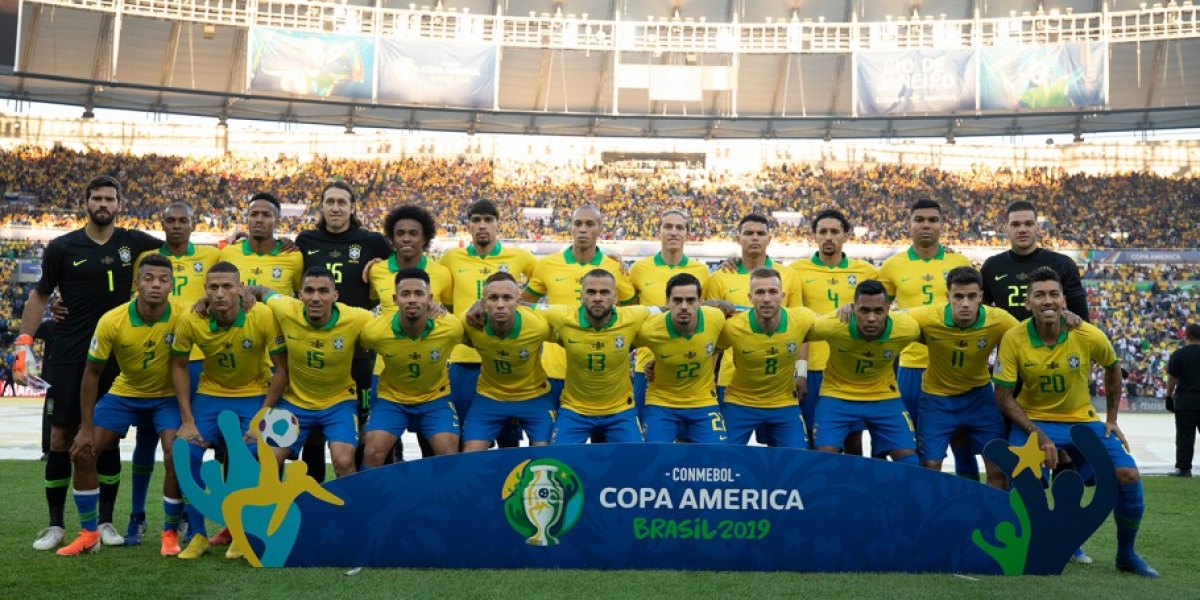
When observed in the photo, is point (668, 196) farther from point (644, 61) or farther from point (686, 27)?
point (686, 27)

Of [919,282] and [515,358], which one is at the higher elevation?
[919,282]

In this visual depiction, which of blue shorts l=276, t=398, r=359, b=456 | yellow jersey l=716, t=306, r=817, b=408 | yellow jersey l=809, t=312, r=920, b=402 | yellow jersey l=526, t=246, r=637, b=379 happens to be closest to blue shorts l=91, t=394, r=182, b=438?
blue shorts l=276, t=398, r=359, b=456

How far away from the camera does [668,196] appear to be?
34.7 meters

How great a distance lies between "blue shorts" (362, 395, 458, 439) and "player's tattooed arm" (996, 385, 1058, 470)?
3.70 metres

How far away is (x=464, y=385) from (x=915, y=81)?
26653 mm

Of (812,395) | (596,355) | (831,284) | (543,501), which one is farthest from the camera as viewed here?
(831,284)

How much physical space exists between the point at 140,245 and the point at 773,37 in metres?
29.5

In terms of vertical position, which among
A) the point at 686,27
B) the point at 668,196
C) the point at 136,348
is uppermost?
the point at 686,27

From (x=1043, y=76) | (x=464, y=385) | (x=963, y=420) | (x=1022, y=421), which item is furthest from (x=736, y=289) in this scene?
(x=1043, y=76)

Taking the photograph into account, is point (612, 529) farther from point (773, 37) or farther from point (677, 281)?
point (773, 37)

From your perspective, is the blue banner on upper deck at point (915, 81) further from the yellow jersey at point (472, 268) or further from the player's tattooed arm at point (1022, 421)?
the player's tattooed arm at point (1022, 421)

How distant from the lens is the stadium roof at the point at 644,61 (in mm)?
30281

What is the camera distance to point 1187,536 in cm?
741

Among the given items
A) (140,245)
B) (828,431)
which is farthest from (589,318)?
(140,245)
